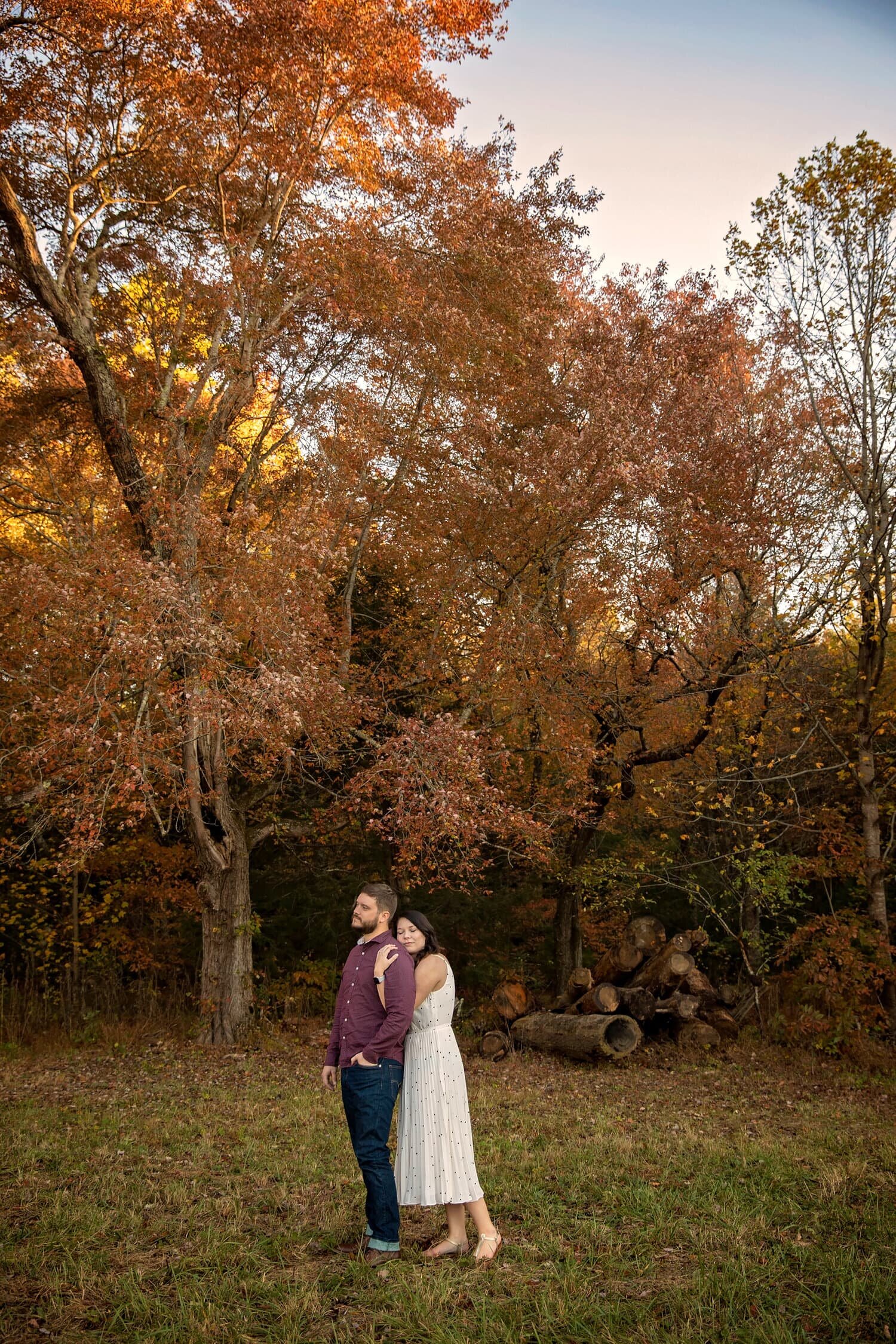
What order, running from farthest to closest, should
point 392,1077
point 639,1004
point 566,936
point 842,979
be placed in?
point 566,936 → point 639,1004 → point 842,979 → point 392,1077

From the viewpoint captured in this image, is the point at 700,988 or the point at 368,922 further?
the point at 700,988

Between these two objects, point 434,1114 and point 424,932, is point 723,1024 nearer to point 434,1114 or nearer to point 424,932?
point 434,1114

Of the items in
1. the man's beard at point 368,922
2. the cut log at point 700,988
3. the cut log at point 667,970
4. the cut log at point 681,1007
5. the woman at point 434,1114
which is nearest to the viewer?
the woman at point 434,1114

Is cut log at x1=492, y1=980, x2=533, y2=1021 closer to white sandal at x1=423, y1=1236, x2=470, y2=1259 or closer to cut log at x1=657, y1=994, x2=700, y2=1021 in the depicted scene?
cut log at x1=657, y1=994, x2=700, y2=1021

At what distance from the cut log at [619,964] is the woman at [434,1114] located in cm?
876

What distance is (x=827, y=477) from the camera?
12547mm

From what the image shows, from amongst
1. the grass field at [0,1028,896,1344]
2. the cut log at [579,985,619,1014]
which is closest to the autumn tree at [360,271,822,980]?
the cut log at [579,985,619,1014]

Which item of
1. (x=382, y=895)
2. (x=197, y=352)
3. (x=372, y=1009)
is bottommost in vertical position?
(x=372, y=1009)

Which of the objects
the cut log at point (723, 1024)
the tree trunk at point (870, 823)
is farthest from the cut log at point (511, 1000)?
the tree trunk at point (870, 823)

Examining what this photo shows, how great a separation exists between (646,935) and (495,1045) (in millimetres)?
Answer: 2778

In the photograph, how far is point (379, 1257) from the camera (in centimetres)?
403

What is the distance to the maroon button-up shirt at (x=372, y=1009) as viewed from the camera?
4074 mm

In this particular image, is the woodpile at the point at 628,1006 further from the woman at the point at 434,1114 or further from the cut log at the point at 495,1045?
the woman at the point at 434,1114

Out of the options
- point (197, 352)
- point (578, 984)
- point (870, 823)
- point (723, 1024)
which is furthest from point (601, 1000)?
point (197, 352)
